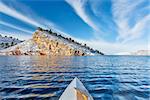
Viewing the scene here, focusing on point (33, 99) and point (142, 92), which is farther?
point (142, 92)

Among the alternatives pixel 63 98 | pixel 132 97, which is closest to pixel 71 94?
pixel 63 98

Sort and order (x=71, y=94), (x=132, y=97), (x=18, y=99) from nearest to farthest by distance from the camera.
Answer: (x=71, y=94) < (x=18, y=99) < (x=132, y=97)

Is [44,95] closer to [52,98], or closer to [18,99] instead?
[52,98]

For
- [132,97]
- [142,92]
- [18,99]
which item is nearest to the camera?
[18,99]

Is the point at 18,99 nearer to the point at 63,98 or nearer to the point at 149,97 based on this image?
the point at 63,98

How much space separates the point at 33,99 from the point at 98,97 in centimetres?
448

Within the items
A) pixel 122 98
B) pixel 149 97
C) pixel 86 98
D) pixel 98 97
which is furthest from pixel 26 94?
pixel 149 97

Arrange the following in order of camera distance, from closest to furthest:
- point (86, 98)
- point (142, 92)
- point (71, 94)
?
point (86, 98), point (71, 94), point (142, 92)

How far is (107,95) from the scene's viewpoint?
14.6m

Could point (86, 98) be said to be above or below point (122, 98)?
above

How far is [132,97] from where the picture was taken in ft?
46.9

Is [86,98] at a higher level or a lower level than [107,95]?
higher

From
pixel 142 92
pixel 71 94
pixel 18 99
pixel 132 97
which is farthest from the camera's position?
pixel 142 92

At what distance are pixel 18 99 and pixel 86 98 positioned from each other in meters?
6.96
